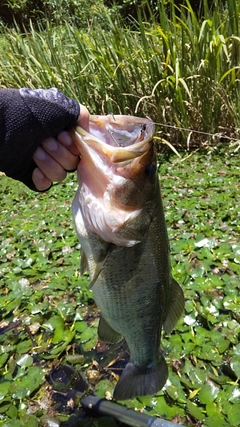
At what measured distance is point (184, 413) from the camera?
6.57 feet

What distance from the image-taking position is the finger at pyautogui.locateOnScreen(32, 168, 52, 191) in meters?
1.60

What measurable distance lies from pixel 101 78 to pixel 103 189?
14.6ft

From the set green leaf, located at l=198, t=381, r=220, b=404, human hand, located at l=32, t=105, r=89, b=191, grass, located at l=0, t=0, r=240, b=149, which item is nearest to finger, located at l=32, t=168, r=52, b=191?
human hand, located at l=32, t=105, r=89, b=191

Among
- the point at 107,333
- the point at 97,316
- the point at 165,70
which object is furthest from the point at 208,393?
the point at 165,70

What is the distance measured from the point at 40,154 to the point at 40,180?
13cm

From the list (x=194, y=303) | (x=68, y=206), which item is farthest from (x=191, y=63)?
(x=194, y=303)

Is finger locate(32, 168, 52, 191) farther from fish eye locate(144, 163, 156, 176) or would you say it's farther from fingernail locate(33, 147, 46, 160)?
fish eye locate(144, 163, 156, 176)

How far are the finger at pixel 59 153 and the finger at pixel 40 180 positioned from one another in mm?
118

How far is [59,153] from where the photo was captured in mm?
1480

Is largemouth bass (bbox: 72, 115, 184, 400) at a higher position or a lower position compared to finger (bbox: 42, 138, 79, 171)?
lower

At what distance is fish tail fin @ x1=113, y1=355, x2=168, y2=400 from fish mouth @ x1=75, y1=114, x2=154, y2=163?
34.2 inches

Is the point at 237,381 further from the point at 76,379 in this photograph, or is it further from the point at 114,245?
the point at 114,245

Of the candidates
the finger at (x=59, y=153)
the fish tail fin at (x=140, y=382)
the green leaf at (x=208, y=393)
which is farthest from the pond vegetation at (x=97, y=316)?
the finger at (x=59, y=153)

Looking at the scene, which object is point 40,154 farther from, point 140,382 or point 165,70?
point 165,70
